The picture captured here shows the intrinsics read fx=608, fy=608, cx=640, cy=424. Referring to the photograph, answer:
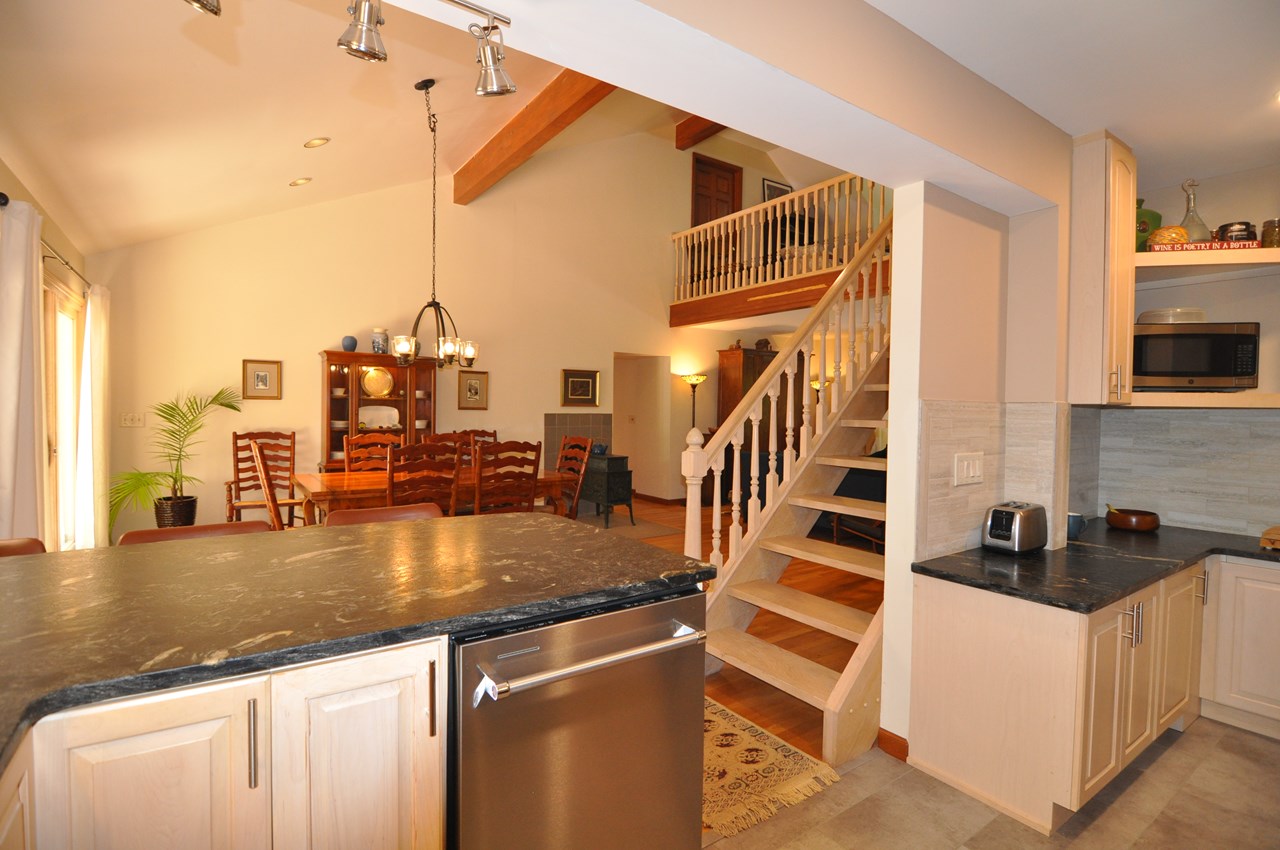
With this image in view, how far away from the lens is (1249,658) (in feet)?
7.81

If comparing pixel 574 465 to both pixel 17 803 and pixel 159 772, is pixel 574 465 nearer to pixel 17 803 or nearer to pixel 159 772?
pixel 159 772

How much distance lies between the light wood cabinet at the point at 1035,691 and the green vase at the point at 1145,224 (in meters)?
1.44

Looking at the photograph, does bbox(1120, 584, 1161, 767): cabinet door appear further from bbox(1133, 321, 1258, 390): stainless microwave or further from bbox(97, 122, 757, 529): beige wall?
bbox(97, 122, 757, 529): beige wall

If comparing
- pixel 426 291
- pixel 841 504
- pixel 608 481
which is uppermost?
pixel 426 291

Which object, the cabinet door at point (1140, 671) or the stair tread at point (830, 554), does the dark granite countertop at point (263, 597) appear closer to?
the stair tread at point (830, 554)

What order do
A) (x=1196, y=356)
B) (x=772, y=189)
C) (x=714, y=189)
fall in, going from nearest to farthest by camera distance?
(x=1196, y=356), (x=714, y=189), (x=772, y=189)

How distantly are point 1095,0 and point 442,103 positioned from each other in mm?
3699

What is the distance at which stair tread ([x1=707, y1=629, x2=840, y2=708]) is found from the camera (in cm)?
238

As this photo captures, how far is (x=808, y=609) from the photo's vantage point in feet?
8.80

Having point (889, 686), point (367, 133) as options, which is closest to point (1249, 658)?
point (889, 686)

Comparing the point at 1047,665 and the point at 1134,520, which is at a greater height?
the point at 1134,520

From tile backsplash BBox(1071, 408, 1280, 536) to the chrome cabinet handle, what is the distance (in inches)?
135

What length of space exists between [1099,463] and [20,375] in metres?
4.95

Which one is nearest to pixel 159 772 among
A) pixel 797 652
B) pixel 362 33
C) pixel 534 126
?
pixel 362 33
